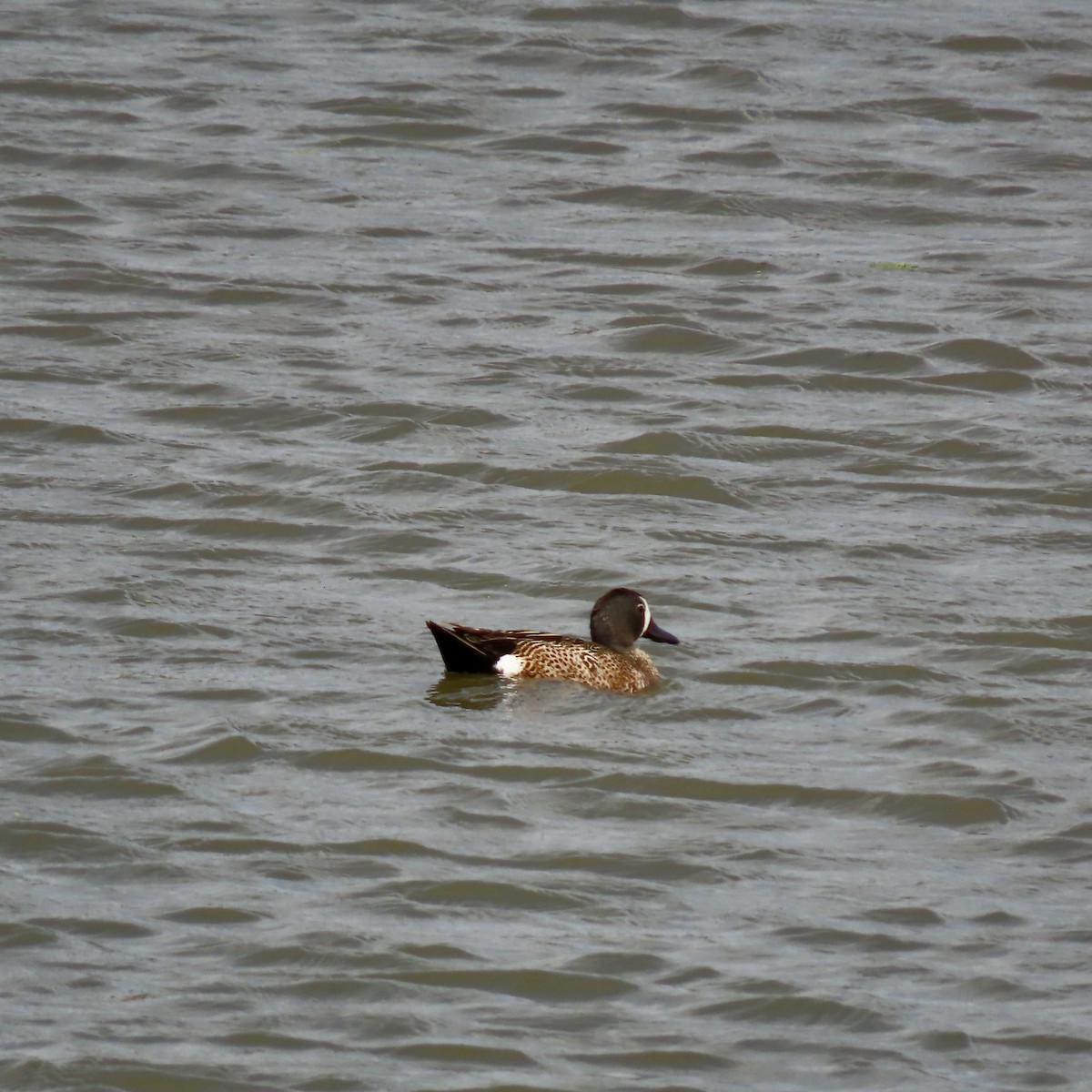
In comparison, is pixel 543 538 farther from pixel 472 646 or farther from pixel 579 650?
pixel 472 646

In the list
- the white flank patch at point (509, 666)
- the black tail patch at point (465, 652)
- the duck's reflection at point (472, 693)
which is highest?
the black tail patch at point (465, 652)

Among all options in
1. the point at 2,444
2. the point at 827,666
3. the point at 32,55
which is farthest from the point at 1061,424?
the point at 32,55

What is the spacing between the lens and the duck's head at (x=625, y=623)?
869cm

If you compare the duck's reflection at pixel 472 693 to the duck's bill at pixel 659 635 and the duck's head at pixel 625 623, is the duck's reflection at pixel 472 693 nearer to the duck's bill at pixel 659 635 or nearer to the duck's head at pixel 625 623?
the duck's head at pixel 625 623

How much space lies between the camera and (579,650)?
8641 mm

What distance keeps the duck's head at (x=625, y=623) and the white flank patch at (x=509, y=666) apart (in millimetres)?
451

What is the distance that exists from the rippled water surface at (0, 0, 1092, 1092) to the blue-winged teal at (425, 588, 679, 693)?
0.36 ft

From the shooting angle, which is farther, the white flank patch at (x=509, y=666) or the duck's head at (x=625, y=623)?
the duck's head at (x=625, y=623)

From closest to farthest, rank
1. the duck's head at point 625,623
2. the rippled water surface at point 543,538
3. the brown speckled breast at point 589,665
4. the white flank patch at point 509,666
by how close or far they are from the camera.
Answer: the rippled water surface at point 543,538
the white flank patch at point 509,666
the brown speckled breast at point 589,665
the duck's head at point 625,623

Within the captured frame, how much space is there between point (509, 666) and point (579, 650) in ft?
1.24

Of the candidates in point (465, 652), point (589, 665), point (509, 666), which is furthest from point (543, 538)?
point (465, 652)

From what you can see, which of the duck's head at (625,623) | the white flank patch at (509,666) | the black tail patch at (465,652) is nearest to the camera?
the black tail patch at (465,652)

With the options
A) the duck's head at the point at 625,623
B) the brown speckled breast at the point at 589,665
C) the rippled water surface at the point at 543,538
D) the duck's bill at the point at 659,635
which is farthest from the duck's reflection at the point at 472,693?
the duck's bill at the point at 659,635

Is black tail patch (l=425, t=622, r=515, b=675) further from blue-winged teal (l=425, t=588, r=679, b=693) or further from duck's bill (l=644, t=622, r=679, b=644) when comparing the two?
duck's bill (l=644, t=622, r=679, b=644)
